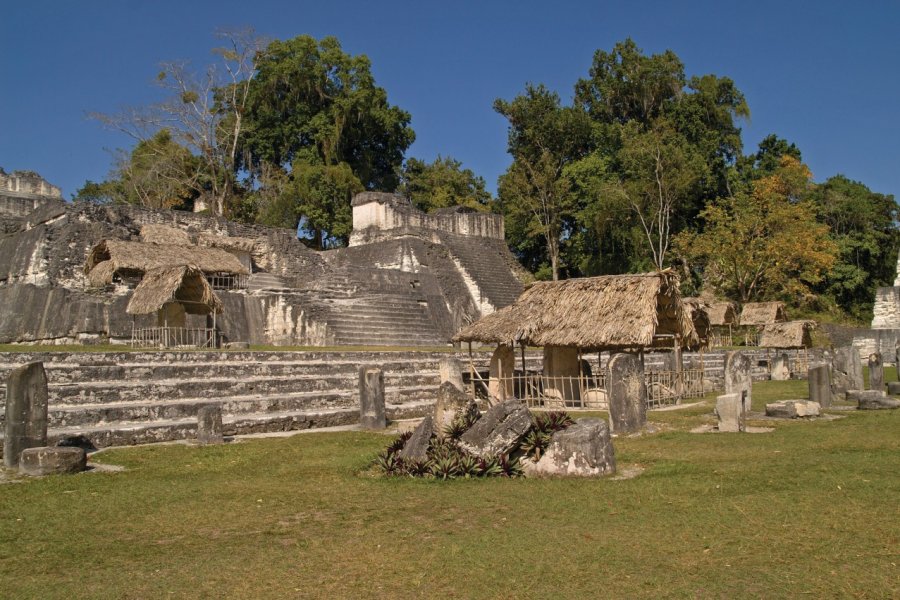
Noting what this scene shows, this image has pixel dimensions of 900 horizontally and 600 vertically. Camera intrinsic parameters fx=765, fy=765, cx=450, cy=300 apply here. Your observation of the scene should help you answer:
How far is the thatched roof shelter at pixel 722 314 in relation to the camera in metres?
29.8

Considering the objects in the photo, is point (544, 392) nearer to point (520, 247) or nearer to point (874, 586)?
point (874, 586)

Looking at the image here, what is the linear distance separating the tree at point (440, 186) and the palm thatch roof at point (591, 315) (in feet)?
95.0

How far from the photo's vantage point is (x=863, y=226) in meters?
36.4

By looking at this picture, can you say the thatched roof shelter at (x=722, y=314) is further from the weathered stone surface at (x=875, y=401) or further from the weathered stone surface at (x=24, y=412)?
the weathered stone surface at (x=24, y=412)

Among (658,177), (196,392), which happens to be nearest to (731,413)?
(196,392)

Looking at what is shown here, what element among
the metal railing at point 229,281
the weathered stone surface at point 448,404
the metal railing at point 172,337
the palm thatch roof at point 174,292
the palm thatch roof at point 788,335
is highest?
the metal railing at point 229,281

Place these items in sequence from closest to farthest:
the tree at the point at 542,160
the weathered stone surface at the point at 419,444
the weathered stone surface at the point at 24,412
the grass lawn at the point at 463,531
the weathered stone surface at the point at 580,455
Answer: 1. the grass lawn at the point at 463,531
2. the weathered stone surface at the point at 580,455
3. the weathered stone surface at the point at 419,444
4. the weathered stone surface at the point at 24,412
5. the tree at the point at 542,160

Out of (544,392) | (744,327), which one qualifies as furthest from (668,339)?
(744,327)

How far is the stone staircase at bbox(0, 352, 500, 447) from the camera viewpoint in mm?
9780

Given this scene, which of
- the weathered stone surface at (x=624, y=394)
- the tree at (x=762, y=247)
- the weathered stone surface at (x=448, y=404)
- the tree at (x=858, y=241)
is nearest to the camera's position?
the weathered stone surface at (x=448, y=404)

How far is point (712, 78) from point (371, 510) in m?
36.1

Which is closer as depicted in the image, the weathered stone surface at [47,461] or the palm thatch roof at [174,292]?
the weathered stone surface at [47,461]

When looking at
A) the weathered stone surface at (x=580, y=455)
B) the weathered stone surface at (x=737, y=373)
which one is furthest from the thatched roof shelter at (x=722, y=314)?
the weathered stone surface at (x=580, y=455)

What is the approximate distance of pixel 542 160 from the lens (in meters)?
37.9
